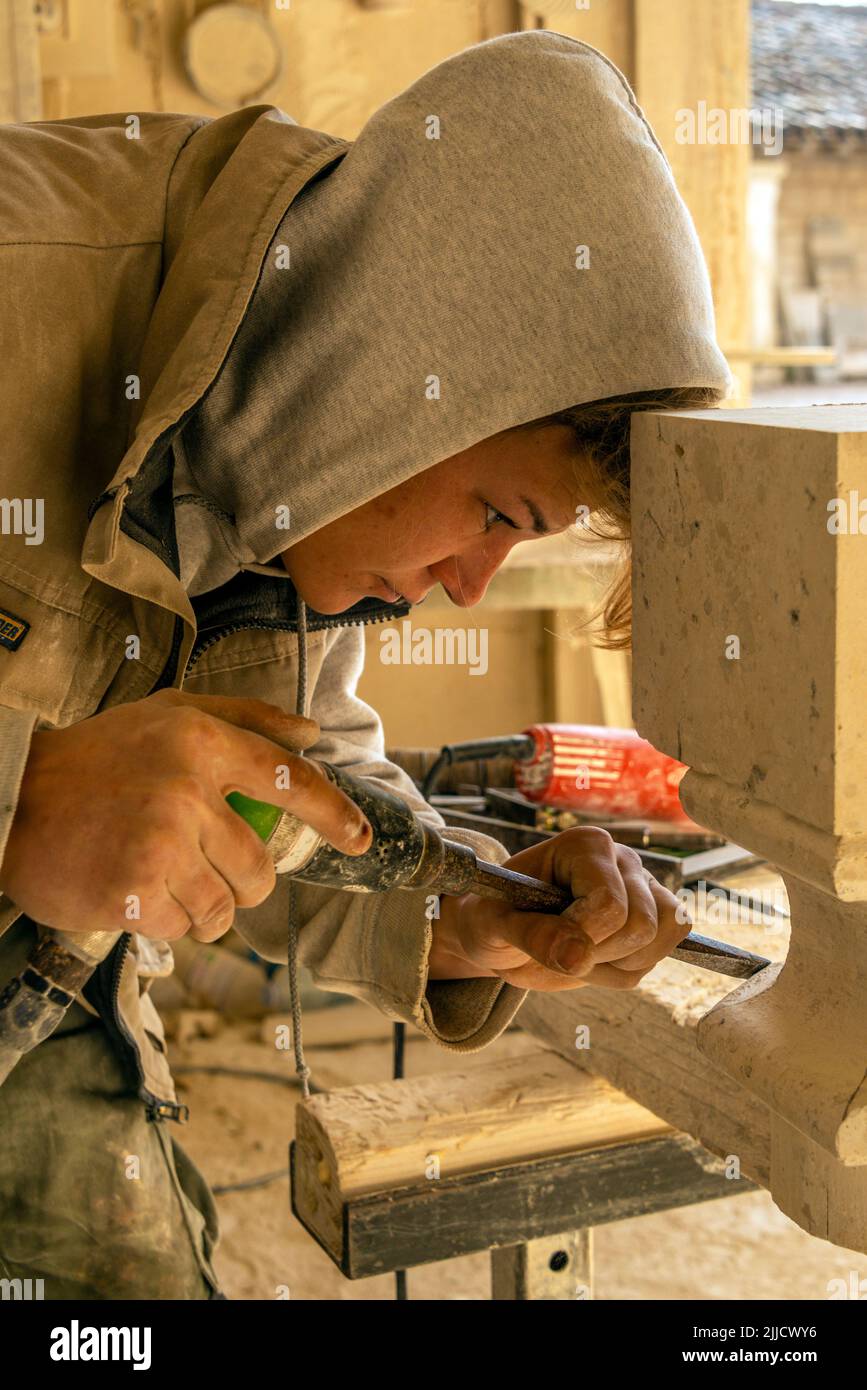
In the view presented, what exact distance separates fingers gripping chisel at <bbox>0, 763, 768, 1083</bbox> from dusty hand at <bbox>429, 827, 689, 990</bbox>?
0.10 ft

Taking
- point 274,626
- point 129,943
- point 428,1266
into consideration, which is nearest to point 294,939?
point 129,943

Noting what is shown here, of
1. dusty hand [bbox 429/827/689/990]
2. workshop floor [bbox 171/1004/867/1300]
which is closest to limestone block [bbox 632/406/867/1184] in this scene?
dusty hand [bbox 429/827/689/990]

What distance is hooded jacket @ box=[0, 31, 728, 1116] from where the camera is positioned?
1.50 m

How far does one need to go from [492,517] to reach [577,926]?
0.48 meters

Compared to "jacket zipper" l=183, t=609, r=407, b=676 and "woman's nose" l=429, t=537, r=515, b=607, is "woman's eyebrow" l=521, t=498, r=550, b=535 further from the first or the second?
"jacket zipper" l=183, t=609, r=407, b=676

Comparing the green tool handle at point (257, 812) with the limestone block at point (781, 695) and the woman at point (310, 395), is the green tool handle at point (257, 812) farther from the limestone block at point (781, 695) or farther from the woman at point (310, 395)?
the limestone block at point (781, 695)

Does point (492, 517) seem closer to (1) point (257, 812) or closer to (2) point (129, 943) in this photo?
(1) point (257, 812)

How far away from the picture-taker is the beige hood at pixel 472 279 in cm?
149

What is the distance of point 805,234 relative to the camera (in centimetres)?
1219

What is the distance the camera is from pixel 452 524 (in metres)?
1.64

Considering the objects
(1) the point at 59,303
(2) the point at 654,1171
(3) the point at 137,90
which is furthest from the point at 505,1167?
(3) the point at 137,90

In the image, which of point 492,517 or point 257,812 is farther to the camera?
point 492,517

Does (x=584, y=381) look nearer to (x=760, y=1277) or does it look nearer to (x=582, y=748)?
(x=582, y=748)

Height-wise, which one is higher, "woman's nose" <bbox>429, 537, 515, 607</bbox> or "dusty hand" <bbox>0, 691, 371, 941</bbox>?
"woman's nose" <bbox>429, 537, 515, 607</bbox>
